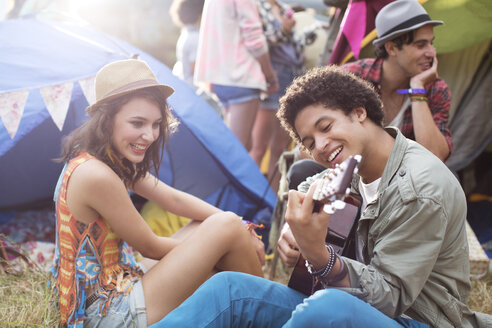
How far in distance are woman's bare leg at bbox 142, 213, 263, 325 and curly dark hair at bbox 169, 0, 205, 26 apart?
6.96ft

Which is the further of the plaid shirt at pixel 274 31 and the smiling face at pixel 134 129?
the plaid shirt at pixel 274 31

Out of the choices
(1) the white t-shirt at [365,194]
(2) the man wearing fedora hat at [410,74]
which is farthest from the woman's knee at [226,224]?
(2) the man wearing fedora hat at [410,74]

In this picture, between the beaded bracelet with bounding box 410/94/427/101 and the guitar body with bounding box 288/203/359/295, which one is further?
the beaded bracelet with bounding box 410/94/427/101

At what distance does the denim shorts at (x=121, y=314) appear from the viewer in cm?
139

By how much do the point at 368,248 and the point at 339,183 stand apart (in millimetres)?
360

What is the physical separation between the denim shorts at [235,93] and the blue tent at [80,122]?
0.75ft

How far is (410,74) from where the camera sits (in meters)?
2.03

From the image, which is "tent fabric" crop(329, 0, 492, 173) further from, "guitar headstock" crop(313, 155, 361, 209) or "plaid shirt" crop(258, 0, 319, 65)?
"guitar headstock" crop(313, 155, 361, 209)

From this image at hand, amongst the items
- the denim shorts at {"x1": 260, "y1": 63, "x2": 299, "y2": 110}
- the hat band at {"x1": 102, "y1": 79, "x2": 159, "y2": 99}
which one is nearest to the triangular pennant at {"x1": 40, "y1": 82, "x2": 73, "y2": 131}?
the hat band at {"x1": 102, "y1": 79, "x2": 159, "y2": 99}

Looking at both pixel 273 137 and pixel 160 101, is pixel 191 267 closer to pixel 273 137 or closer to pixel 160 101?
pixel 160 101

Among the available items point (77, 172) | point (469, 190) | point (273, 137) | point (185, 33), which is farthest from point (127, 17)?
point (77, 172)

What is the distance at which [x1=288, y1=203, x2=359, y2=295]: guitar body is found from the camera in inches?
49.9

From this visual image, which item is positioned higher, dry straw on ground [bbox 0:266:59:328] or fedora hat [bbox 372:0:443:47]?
fedora hat [bbox 372:0:443:47]

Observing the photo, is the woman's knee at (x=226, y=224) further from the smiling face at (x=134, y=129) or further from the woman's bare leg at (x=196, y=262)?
the smiling face at (x=134, y=129)
